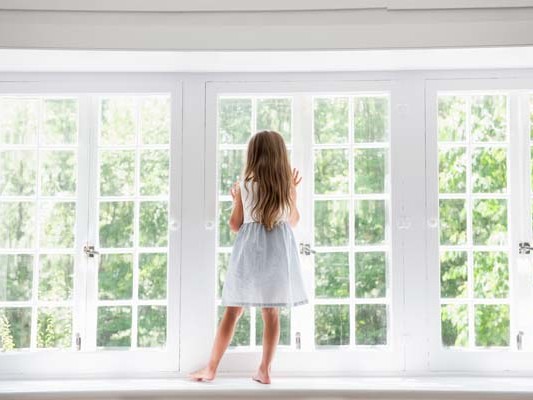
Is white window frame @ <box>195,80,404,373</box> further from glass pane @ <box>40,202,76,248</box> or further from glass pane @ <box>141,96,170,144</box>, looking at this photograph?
glass pane @ <box>40,202,76,248</box>

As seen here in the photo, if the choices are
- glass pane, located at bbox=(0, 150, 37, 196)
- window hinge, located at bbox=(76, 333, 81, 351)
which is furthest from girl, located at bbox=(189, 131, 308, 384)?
glass pane, located at bbox=(0, 150, 37, 196)

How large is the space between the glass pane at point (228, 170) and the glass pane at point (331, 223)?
409mm

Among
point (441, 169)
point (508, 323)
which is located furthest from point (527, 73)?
point (508, 323)

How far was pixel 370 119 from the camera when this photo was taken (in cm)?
248

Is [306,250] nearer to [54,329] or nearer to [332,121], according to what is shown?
[332,121]

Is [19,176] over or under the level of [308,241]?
over

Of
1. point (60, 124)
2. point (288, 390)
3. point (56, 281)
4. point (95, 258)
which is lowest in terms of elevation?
point (288, 390)

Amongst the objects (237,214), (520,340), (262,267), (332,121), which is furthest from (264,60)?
(520,340)

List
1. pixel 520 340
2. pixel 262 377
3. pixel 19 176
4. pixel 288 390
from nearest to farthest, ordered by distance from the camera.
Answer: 1. pixel 288 390
2. pixel 262 377
3. pixel 520 340
4. pixel 19 176

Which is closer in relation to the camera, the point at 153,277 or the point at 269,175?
the point at 269,175

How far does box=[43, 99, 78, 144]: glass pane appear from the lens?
2.49m

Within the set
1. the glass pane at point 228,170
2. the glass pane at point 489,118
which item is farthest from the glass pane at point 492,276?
the glass pane at point 228,170

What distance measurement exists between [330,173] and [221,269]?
0.69m

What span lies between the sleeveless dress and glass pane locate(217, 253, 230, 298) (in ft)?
0.55
